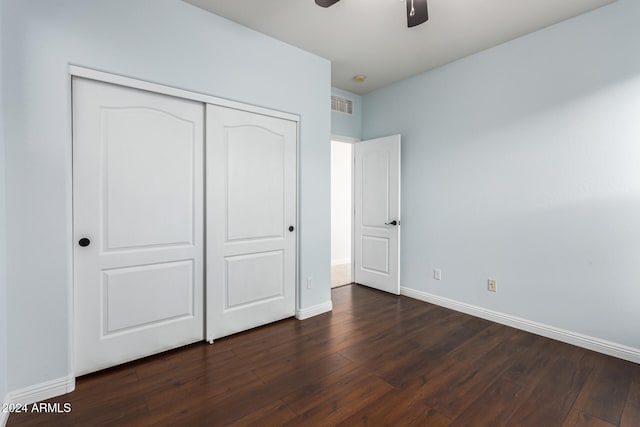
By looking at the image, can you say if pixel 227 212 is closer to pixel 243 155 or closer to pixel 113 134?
pixel 243 155

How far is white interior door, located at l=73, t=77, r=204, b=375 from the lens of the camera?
2.00m

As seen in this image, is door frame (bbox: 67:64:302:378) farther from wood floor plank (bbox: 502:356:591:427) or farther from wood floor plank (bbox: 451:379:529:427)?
wood floor plank (bbox: 502:356:591:427)

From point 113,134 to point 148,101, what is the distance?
36cm

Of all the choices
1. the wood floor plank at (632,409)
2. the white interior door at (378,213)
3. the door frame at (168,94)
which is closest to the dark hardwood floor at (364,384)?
the wood floor plank at (632,409)

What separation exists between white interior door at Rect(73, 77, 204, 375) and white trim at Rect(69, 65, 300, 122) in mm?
51

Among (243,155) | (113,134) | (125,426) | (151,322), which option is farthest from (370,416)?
(113,134)

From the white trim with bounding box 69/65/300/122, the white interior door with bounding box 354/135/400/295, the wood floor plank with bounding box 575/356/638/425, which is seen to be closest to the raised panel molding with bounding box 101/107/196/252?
the white trim with bounding box 69/65/300/122

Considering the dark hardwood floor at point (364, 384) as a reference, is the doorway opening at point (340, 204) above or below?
above

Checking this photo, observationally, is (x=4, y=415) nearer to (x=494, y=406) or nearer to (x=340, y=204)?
(x=494, y=406)

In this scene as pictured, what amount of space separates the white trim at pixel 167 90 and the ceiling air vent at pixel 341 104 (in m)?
1.25

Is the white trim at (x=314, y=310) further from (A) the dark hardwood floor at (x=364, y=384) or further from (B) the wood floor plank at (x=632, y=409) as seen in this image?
(B) the wood floor plank at (x=632, y=409)

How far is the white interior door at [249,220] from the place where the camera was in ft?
8.39

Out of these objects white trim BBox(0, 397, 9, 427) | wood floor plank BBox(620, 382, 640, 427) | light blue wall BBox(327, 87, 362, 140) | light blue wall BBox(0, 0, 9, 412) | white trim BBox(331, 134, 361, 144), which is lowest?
wood floor plank BBox(620, 382, 640, 427)

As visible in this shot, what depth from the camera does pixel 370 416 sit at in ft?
5.47
